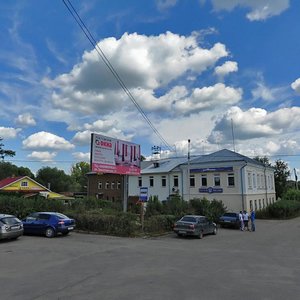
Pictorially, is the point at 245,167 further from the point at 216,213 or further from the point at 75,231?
the point at 75,231

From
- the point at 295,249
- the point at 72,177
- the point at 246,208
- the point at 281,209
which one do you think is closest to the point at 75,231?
the point at 295,249

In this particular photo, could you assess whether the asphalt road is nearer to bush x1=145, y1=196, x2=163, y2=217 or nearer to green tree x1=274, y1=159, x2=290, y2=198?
bush x1=145, y1=196, x2=163, y2=217

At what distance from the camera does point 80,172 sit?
118 m

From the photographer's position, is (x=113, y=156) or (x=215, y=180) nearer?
(x=113, y=156)

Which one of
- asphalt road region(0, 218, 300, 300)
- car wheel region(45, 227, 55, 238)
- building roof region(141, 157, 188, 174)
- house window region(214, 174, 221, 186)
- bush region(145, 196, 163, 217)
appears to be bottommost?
asphalt road region(0, 218, 300, 300)

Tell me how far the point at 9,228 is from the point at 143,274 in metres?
11.5

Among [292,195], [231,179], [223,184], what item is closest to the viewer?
[231,179]

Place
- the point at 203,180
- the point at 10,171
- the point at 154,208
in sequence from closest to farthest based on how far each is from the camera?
the point at 154,208 → the point at 203,180 → the point at 10,171

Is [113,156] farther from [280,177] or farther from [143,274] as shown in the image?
[280,177]

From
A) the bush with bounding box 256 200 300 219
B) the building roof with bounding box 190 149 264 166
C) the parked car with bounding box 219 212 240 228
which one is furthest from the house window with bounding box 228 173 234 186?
the parked car with bounding box 219 212 240 228

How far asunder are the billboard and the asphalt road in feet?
37.3

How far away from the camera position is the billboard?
26953 millimetres

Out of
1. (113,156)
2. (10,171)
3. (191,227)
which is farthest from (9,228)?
(10,171)

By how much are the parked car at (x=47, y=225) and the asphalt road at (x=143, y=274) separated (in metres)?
5.28
